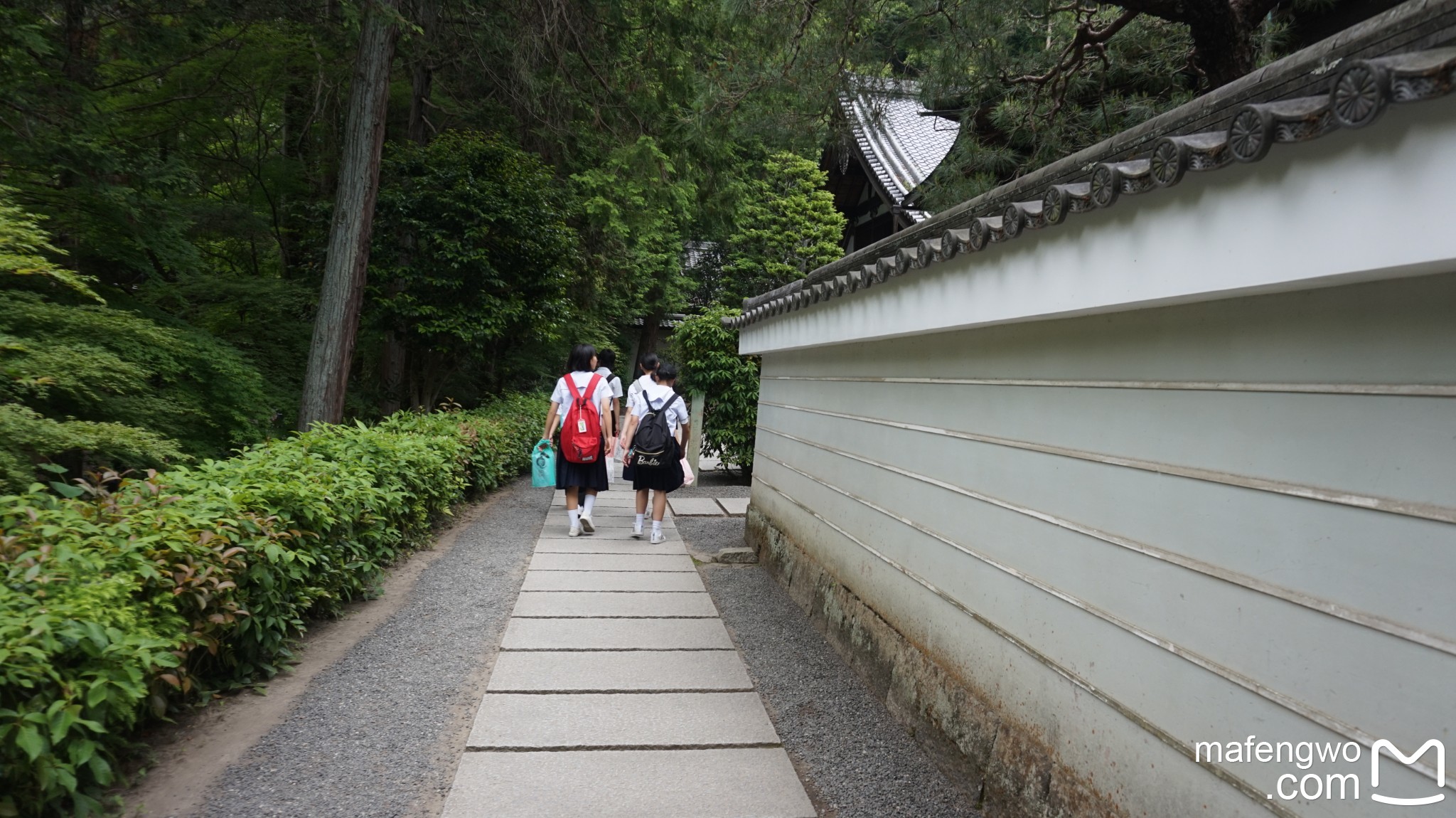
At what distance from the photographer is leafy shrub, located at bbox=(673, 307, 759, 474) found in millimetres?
12727

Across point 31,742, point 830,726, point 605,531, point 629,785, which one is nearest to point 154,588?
point 31,742

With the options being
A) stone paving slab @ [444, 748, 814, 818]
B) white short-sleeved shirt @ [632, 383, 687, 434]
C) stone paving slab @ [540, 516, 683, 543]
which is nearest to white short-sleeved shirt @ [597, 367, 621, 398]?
white short-sleeved shirt @ [632, 383, 687, 434]

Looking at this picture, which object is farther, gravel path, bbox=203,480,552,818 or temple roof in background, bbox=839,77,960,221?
temple roof in background, bbox=839,77,960,221

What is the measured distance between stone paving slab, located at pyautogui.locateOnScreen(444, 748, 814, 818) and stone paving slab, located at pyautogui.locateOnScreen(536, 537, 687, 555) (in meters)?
4.03

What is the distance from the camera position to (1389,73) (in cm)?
135

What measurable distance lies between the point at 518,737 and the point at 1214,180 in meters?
3.16

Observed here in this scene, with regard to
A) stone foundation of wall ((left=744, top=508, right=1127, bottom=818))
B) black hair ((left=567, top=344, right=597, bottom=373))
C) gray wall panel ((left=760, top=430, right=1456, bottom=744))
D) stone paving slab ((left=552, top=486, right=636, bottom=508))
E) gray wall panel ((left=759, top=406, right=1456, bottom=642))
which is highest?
black hair ((left=567, top=344, right=597, bottom=373))

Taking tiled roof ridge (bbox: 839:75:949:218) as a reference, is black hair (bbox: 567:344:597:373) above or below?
below

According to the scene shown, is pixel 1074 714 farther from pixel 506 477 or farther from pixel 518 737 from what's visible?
pixel 506 477

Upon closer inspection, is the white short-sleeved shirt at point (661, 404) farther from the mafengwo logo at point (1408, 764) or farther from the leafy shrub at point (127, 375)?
the mafengwo logo at point (1408, 764)

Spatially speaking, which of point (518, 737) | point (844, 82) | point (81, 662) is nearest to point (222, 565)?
point (81, 662)

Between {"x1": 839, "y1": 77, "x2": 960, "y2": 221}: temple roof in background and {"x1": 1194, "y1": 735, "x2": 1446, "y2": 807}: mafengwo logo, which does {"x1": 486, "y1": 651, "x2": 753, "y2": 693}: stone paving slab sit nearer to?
{"x1": 1194, "y1": 735, "x2": 1446, "y2": 807}: mafengwo logo

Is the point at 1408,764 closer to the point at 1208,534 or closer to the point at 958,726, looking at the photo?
the point at 1208,534

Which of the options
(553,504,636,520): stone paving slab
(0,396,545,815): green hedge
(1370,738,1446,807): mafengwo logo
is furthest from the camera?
(553,504,636,520): stone paving slab
